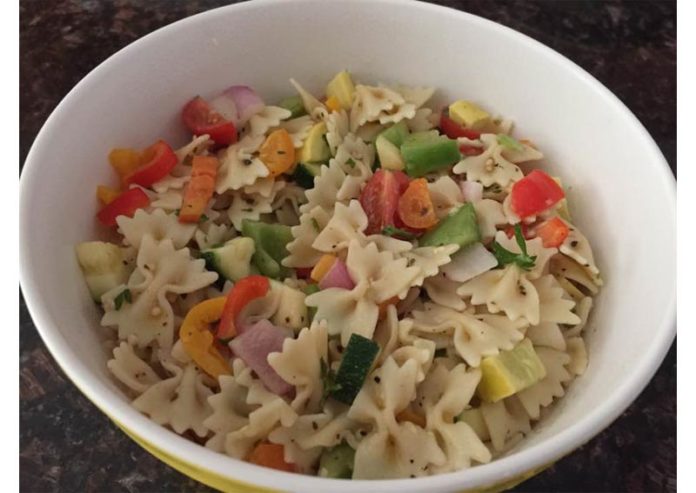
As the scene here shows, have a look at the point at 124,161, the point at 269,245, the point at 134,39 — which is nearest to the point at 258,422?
the point at 269,245

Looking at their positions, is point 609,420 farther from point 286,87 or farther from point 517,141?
point 286,87

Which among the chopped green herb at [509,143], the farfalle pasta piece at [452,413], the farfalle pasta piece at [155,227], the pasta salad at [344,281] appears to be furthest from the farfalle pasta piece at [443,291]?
the farfalle pasta piece at [155,227]

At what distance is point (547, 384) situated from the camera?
4.53 feet

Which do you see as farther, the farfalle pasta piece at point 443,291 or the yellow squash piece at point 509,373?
the farfalle pasta piece at point 443,291

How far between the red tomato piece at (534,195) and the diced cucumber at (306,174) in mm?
410

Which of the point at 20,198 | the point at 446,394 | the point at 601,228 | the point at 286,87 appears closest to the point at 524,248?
the point at 601,228

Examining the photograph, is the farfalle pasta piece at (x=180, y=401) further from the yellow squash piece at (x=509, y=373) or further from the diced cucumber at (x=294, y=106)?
the diced cucumber at (x=294, y=106)

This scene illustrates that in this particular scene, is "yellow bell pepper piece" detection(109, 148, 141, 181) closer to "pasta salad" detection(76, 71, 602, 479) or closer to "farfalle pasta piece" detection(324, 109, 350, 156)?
"pasta salad" detection(76, 71, 602, 479)

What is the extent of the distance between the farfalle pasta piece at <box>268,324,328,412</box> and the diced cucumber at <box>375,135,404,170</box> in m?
0.46

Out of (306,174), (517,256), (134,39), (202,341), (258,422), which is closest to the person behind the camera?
(258,422)

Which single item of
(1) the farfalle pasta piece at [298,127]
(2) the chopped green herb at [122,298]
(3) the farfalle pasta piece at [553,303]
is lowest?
(3) the farfalle pasta piece at [553,303]

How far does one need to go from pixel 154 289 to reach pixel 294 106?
57cm

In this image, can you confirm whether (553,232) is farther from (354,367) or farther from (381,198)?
(354,367)

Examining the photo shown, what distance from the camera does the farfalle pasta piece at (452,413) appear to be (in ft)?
4.00
